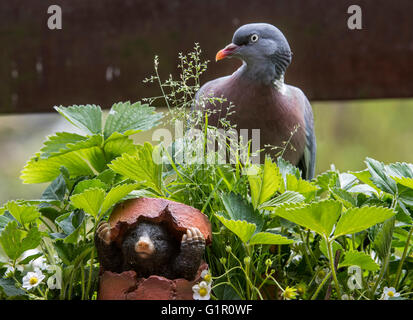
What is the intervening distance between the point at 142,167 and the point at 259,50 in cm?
51

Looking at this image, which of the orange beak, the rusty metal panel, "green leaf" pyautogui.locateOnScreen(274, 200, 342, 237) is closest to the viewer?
"green leaf" pyautogui.locateOnScreen(274, 200, 342, 237)

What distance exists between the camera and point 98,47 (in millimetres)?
1199

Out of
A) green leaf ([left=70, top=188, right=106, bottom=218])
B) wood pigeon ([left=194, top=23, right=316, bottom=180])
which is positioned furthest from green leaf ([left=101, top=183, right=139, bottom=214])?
wood pigeon ([left=194, top=23, right=316, bottom=180])

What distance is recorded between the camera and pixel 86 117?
58 cm

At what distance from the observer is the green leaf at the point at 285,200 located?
48cm

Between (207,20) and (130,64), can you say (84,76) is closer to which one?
(130,64)

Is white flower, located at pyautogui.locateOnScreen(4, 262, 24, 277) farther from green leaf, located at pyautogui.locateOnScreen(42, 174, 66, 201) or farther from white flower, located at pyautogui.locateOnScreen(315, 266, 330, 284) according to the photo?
white flower, located at pyautogui.locateOnScreen(315, 266, 330, 284)

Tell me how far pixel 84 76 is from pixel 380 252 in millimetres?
891

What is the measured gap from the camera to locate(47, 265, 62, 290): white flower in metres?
0.49

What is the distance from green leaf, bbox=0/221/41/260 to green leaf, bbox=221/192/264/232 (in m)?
0.17

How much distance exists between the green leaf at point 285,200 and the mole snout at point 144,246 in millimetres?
101

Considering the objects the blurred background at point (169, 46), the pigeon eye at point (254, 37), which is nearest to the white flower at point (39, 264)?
the pigeon eye at point (254, 37)

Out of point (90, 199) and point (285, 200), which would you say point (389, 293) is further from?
point (90, 199)

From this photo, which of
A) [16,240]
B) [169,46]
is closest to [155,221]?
[16,240]
